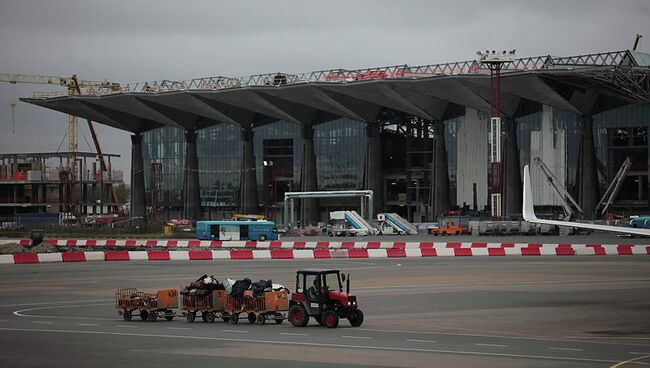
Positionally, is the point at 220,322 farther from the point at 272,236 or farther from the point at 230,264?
the point at 272,236

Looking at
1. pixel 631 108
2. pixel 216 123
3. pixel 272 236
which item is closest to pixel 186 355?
pixel 272 236

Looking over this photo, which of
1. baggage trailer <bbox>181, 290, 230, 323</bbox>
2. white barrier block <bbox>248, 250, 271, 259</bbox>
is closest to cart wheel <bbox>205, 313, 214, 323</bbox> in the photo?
baggage trailer <bbox>181, 290, 230, 323</bbox>

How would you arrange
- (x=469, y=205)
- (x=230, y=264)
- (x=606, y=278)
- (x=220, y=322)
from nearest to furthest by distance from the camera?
1. (x=220, y=322)
2. (x=606, y=278)
3. (x=230, y=264)
4. (x=469, y=205)

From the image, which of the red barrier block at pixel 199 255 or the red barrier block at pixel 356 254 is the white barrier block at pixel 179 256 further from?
the red barrier block at pixel 356 254

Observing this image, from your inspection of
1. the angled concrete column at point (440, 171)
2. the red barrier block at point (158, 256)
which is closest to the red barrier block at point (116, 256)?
the red barrier block at point (158, 256)

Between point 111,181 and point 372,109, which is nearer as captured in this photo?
point 372,109

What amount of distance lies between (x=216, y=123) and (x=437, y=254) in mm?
92065

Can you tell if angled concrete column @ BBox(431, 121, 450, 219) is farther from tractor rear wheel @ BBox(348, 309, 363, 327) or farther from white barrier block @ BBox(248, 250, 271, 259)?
tractor rear wheel @ BBox(348, 309, 363, 327)

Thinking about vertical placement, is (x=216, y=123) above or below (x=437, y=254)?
above

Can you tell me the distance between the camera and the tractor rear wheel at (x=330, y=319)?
32.5 metres

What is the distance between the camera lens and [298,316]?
1316 inches

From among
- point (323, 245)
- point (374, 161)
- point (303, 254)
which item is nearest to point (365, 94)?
point (374, 161)

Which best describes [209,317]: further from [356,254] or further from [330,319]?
[356,254]

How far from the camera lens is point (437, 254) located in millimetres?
78562
